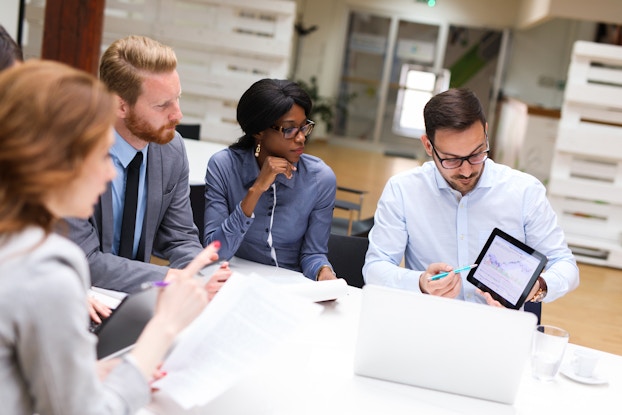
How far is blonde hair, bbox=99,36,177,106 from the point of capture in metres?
2.44

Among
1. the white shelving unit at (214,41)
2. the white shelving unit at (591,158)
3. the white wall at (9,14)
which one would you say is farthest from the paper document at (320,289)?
the white wall at (9,14)

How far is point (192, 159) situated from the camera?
14.6 ft

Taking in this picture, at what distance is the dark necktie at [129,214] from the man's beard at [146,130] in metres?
0.12

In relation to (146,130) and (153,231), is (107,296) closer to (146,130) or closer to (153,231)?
(153,231)

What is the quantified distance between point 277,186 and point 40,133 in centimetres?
184

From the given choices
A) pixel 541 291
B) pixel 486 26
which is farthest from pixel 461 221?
pixel 486 26

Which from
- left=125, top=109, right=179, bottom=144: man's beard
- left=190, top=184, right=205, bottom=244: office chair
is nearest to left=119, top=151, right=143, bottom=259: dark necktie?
left=125, top=109, right=179, bottom=144: man's beard

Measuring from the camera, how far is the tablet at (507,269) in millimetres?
2031

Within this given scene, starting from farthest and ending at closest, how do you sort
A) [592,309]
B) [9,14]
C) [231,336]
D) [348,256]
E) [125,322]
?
→ [9,14] → [592,309] → [348,256] → [125,322] → [231,336]

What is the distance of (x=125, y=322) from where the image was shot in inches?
59.7

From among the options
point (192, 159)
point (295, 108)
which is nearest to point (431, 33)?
point (192, 159)

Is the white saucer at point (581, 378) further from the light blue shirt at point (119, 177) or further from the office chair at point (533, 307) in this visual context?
the light blue shirt at point (119, 177)

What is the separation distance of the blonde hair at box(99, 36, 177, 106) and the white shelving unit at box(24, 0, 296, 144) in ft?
14.1

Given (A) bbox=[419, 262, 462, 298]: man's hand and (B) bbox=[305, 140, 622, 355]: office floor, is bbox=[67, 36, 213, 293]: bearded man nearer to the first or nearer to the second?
(A) bbox=[419, 262, 462, 298]: man's hand
